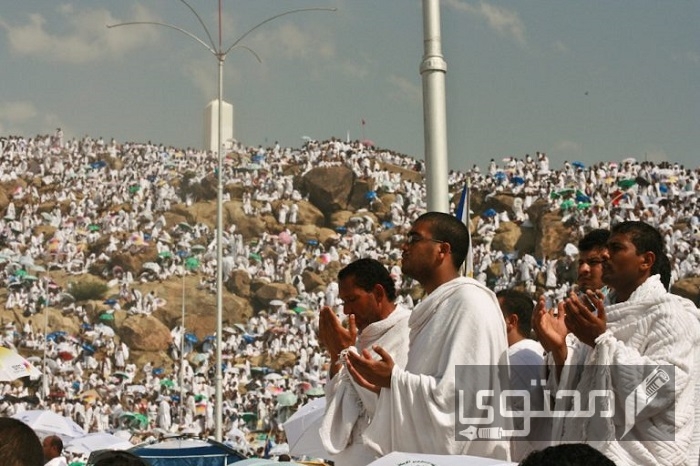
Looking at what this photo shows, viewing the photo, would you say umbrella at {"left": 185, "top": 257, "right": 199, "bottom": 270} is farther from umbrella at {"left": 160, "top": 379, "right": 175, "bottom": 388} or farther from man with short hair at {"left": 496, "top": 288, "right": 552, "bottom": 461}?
man with short hair at {"left": 496, "top": 288, "right": 552, "bottom": 461}

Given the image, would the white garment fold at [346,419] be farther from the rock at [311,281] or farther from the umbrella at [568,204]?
the rock at [311,281]

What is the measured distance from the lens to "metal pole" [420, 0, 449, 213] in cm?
735

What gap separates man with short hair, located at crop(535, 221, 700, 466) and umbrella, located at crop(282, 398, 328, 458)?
7121 mm

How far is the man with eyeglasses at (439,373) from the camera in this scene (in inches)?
167

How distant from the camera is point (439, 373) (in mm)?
4301

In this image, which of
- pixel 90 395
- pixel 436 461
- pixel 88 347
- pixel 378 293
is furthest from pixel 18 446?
pixel 88 347

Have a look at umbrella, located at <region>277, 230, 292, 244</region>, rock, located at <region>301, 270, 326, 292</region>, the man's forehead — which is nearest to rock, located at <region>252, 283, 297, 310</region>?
rock, located at <region>301, 270, 326, 292</region>

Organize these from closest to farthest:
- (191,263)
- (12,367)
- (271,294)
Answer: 1. (12,367)
2. (271,294)
3. (191,263)

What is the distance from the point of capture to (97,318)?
5050 cm

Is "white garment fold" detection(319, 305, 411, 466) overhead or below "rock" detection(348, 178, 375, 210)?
below

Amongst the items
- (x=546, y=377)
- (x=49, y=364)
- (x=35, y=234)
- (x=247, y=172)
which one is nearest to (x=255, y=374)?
(x=49, y=364)

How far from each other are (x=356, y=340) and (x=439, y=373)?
80 cm

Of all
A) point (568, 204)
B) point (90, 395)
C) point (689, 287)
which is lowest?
point (90, 395)

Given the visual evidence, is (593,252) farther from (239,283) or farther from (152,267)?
(152,267)
